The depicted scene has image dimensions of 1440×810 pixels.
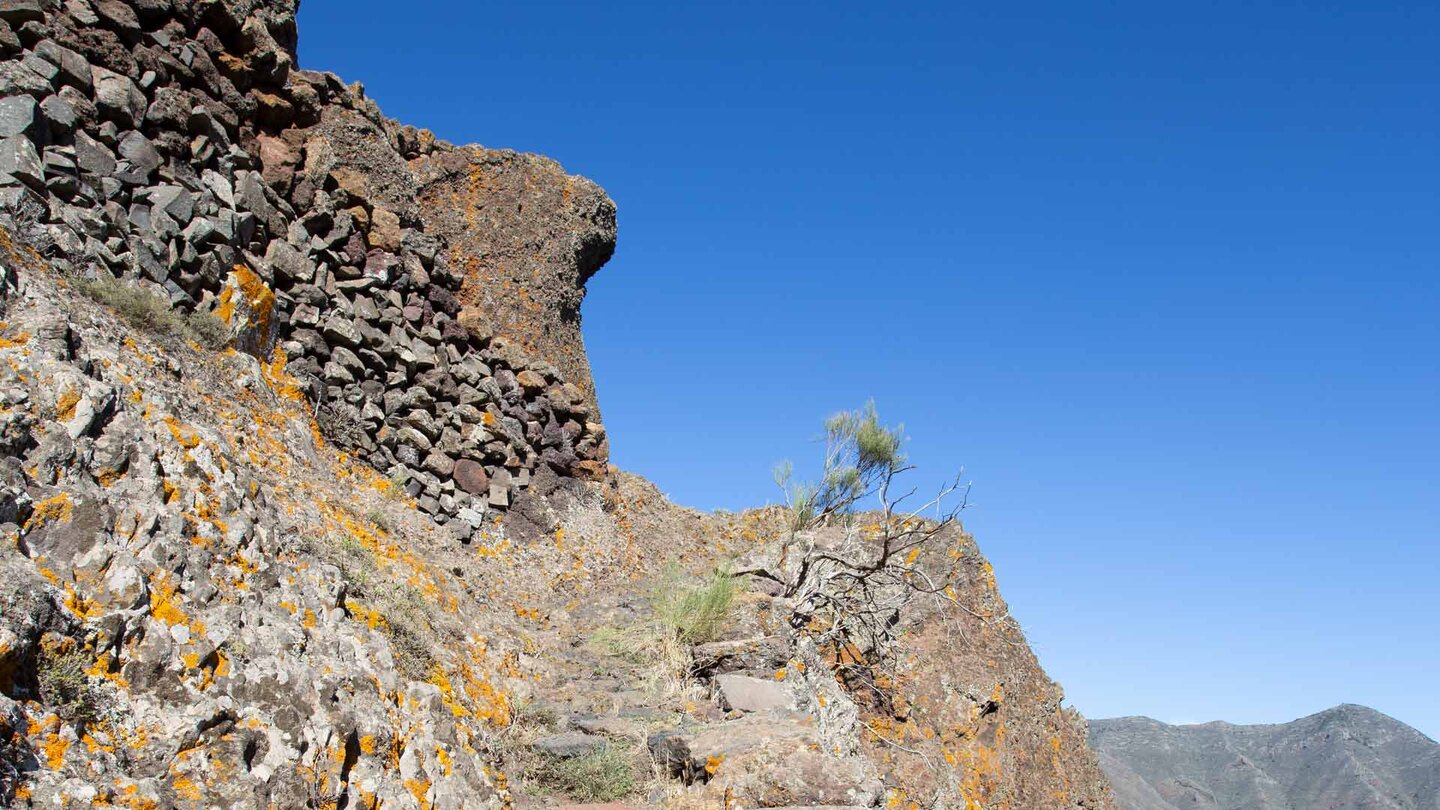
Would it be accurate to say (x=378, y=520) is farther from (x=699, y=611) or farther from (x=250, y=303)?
(x=699, y=611)

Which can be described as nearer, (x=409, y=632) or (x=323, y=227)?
(x=409, y=632)

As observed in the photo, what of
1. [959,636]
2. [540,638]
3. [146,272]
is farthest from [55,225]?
[959,636]

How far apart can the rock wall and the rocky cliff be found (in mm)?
40

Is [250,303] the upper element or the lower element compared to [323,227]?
lower

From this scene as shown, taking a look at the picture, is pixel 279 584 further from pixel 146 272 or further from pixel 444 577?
pixel 146 272

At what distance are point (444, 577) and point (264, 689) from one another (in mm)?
4075

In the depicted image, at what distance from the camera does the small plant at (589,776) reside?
6035 millimetres

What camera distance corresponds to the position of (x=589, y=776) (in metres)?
6.10

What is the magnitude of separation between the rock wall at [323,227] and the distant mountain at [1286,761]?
3143 cm

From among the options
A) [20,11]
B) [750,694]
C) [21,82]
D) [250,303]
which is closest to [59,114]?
[21,82]

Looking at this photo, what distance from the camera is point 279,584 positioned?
5.25 m

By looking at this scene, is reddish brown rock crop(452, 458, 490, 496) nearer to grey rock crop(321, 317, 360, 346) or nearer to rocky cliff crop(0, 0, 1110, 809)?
rocky cliff crop(0, 0, 1110, 809)

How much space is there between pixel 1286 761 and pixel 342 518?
50.3 metres

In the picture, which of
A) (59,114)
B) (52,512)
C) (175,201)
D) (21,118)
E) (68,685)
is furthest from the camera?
(175,201)
